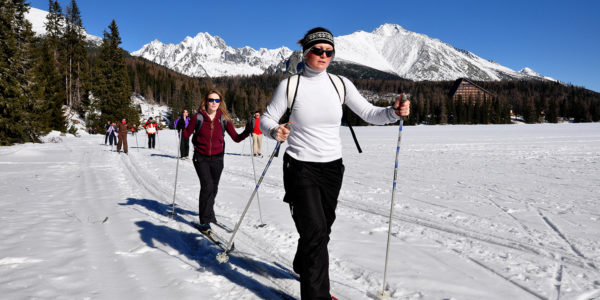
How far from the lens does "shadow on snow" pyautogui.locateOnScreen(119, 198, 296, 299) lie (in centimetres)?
337

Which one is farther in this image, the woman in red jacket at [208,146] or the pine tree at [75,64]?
the pine tree at [75,64]

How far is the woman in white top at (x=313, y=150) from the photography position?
2695mm

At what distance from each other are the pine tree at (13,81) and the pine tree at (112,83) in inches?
872

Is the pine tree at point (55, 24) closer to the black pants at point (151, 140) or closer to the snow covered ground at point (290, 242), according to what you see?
the black pants at point (151, 140)

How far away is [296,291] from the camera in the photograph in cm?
330

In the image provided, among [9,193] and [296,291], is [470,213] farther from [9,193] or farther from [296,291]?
[9,193]

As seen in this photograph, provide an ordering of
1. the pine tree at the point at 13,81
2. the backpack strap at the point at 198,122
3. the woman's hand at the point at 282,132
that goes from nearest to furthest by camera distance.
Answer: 1. the woman's hand at the point at 282,132
2. the backpack strap at the point at 198,122
3. the pine tree at the point at 13,81

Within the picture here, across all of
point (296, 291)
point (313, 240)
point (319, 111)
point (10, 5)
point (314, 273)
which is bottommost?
point (296, 291)

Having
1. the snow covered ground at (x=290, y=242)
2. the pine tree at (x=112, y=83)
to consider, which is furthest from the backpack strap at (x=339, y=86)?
the pine tree at (x=112, y=83)

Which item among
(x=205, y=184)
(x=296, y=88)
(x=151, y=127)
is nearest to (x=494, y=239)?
(x=296, y=88)

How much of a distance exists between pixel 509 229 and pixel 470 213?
96 cm

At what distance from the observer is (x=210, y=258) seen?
413 cm

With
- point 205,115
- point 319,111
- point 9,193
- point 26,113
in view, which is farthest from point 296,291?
point 26,113

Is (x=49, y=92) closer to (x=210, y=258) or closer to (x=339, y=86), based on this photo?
(x=210, y=258)
